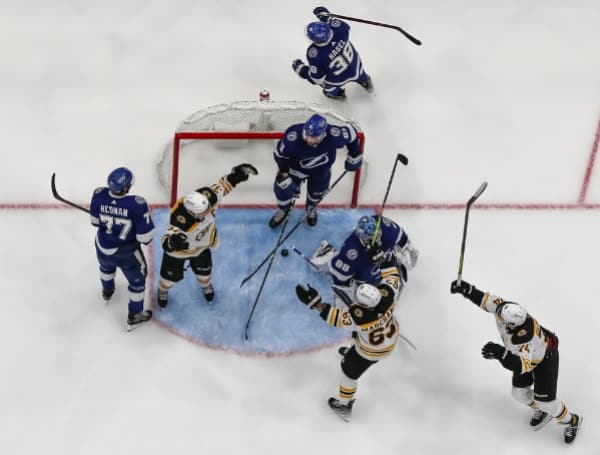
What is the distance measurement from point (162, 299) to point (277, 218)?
39.9 inches

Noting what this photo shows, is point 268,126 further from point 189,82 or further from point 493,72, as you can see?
point 493,72

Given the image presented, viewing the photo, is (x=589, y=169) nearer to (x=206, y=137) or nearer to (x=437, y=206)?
(x=437, y=206)

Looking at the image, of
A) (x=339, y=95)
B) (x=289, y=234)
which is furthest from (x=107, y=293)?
(x=339, y=95)

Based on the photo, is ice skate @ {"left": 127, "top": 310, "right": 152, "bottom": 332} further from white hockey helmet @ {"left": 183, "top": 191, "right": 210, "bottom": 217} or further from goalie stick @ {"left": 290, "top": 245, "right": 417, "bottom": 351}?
goalie stick @ {"left": 290, "top": 245, "right": 417, "bottom": 351}

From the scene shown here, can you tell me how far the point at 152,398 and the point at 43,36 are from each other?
12.0 feet

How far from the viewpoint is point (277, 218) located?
669 cm

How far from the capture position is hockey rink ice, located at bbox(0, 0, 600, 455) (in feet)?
19.0

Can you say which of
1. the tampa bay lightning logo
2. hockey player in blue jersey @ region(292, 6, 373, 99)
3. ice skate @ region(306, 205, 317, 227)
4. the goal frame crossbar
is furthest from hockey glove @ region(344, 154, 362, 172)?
hockey player in blue jersey @ region(292, 6, 373, 99)

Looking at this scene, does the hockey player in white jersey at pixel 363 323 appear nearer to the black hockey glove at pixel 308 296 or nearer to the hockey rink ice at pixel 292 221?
the black hockey glove at pixel 308 296

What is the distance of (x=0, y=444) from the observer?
5547 millimetres

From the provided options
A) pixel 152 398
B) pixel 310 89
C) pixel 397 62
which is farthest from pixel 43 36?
pixel 152 398

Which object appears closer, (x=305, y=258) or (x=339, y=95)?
(x=305, y=258)

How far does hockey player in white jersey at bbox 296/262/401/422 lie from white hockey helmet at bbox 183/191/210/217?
74 cm

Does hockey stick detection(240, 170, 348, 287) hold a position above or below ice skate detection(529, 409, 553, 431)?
above
